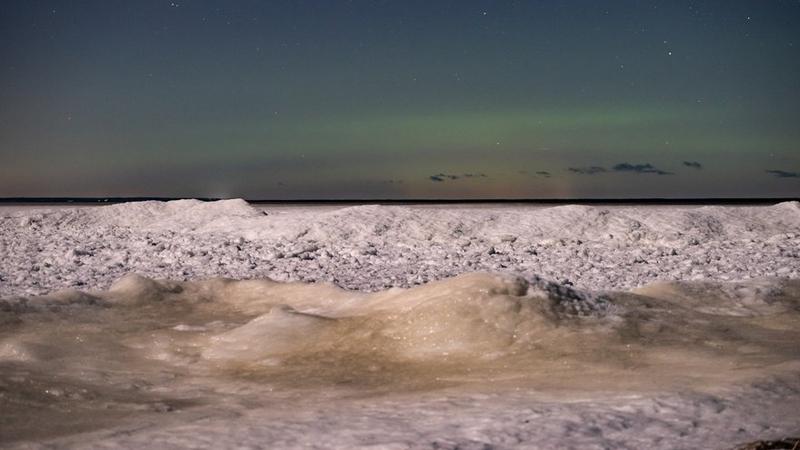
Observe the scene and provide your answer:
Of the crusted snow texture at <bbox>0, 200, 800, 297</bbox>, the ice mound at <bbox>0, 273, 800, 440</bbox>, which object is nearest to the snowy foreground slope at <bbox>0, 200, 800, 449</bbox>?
the ice mound at <bbox>0, 273, 800, 440</bbox>

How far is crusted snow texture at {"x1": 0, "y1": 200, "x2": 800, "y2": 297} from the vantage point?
1100cm

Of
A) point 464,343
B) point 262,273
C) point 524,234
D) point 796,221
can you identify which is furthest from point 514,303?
point 796,221

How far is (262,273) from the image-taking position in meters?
11.0

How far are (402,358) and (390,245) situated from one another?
8770 mm

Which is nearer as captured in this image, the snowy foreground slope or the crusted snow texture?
the snowy foreground slope

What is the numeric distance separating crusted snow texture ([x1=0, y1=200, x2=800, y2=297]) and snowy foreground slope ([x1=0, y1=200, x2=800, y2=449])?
128mm

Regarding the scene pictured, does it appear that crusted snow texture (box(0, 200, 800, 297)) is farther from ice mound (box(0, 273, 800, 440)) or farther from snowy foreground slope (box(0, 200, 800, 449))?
ice mound (box(0, 273, 800, 440))

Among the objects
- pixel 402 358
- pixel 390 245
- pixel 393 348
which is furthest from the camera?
pixel 390 245

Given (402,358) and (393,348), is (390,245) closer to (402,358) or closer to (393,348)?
(393,348)

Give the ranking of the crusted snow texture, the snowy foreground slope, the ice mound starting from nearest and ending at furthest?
the snowy foreground slope → the ice mound → the crusted snow texture

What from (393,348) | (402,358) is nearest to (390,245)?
(393,348)

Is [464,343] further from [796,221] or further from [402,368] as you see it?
[796,221]

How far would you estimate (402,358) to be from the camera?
554 centimetres

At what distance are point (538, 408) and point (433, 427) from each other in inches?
22.0
